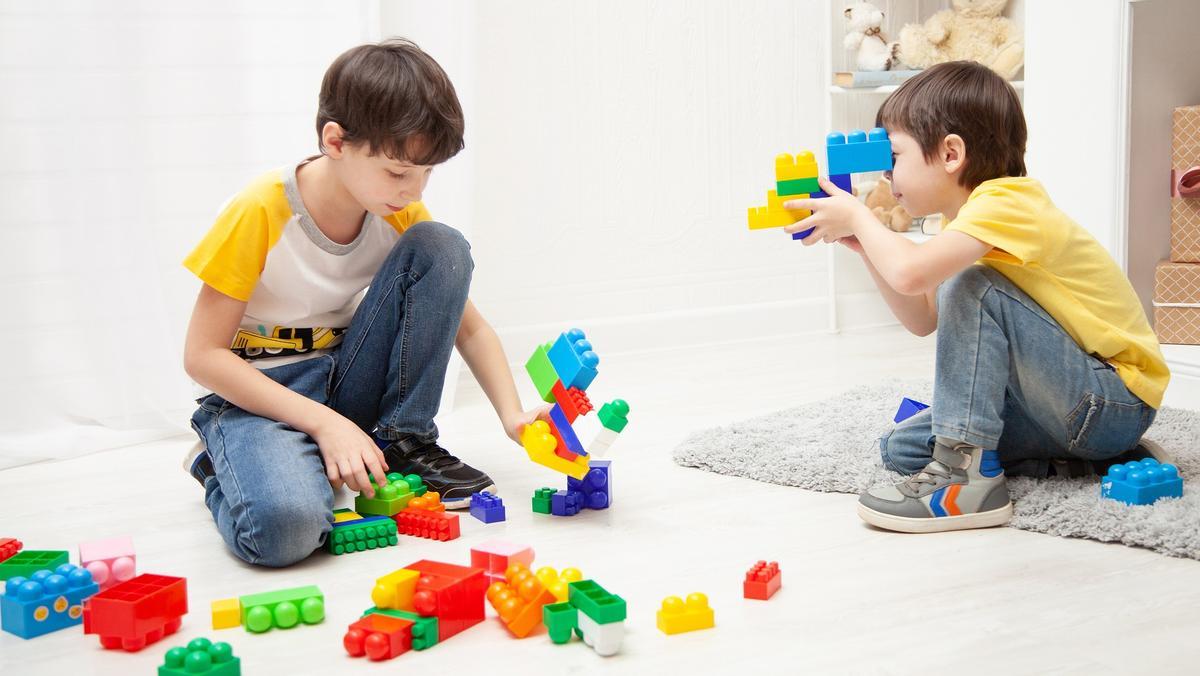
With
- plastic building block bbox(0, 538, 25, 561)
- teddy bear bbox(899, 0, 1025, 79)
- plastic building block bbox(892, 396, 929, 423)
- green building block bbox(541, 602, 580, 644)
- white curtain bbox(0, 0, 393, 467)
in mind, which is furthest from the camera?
teddy bear bbox(899, 0, 1025, 79)

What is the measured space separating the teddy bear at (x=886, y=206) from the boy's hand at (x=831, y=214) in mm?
1491

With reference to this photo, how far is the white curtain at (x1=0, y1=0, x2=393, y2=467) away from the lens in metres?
1.89

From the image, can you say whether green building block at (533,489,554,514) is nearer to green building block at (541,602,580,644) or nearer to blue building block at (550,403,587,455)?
blue building block at (550,403,587,455)

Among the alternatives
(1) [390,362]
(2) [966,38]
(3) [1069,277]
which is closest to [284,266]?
(1) [390,362]

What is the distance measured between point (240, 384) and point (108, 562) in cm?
28

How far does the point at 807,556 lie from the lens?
128 centimetres

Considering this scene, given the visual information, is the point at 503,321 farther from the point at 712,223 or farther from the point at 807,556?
the point at 807,556

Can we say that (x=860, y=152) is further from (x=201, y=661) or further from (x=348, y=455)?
(x=201, y=661)

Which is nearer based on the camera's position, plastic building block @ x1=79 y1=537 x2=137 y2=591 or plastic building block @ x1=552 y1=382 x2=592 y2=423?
plastic building block @ x1=79 y1=537 x2=137 y2=591

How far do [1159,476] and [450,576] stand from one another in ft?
2.86

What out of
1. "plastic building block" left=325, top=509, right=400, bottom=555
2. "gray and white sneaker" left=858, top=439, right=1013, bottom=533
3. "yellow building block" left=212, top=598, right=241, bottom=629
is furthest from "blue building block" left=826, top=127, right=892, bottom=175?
"yellow building block" left=212, top=598, right=241, bottom=629

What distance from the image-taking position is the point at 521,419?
57.7 inches

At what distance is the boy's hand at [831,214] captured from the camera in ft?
4.54

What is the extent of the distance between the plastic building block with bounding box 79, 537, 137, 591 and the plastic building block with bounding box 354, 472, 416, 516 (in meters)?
0.29
